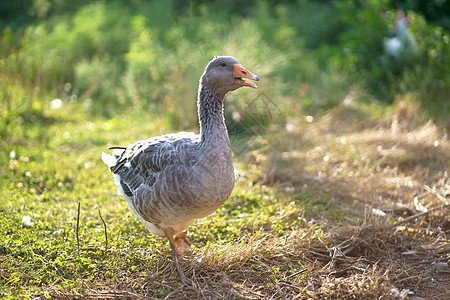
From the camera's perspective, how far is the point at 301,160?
627 centimetres

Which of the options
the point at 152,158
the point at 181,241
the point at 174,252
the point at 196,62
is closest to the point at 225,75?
the point at 152,158

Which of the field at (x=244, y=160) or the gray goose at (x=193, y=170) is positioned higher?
the gray goose at (x=193, y=170)

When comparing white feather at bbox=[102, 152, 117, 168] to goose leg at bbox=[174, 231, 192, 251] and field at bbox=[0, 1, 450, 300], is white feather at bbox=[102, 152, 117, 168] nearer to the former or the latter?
field at bbox=[0, 1, 450, 300]

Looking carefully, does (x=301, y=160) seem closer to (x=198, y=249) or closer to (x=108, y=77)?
(x=198, y=249)

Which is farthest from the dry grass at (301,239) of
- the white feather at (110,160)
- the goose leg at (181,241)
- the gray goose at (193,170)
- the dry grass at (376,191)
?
the white feather at (110,160)

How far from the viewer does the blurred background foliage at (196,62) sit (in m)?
7.34

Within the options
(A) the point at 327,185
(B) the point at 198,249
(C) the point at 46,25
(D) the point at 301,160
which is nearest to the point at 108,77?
(C) the point at 46,25

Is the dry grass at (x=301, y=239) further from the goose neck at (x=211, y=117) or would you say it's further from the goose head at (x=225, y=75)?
the goose head at (x=225, y=75)

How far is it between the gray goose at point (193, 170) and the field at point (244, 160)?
1.51 feet

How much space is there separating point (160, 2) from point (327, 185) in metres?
7.91

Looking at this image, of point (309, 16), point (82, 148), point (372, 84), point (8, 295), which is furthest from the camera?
point (309, 16)

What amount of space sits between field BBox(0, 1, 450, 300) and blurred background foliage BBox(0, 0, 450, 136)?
0.14 feet

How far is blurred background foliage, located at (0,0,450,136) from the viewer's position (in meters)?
7.34

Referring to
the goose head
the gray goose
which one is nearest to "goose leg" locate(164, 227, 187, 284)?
the gray goose
